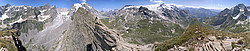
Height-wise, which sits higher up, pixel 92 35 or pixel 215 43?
pixel 92 35

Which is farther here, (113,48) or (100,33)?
(100,33)

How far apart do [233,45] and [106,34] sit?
116 ft

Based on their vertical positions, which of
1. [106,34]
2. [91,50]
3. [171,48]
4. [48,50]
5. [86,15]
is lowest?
[48,50]

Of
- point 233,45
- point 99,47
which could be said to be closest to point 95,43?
point 99,47

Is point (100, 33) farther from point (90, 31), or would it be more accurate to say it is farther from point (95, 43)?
point (90, 31)

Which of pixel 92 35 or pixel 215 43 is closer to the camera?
pixel 215 43

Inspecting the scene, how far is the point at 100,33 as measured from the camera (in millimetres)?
46781

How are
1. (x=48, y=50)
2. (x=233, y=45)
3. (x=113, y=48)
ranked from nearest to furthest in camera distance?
(x=233, y=45) → (x=113, y=48) → (x=48, y=50)

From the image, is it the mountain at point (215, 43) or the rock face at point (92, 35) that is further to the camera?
the rock face at point (92, 35)

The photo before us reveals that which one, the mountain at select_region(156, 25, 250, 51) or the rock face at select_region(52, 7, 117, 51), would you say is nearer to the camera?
the mountain at select_region(156, 25, 250, 51)

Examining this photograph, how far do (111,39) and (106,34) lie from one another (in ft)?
11.6

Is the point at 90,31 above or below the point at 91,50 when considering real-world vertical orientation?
above

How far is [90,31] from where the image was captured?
56.8m

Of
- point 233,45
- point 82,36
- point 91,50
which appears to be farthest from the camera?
point 82,36
